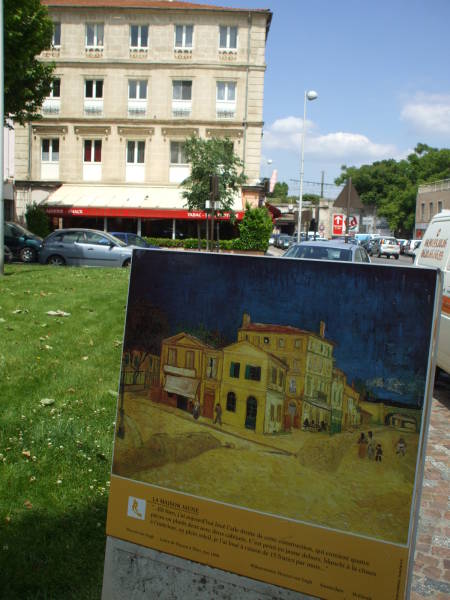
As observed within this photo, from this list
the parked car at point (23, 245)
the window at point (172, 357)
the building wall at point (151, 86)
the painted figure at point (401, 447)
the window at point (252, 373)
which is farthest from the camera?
the building wall at point (151, 86)

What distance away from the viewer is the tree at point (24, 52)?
1991cm

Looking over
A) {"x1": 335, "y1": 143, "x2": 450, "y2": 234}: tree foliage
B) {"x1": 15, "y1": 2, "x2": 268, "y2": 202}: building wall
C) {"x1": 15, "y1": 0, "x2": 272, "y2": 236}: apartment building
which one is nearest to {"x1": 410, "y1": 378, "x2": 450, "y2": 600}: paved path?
{"x1": 15, "y1": 0, "x2": 272, "y2": 236}: apartment building

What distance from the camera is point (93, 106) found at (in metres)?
39.0

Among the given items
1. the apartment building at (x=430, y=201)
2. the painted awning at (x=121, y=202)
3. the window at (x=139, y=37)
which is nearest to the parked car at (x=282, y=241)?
the apartment building at (x=430, y=201)

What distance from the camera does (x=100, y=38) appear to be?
38844mm

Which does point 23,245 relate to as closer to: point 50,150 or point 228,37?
point 50,150

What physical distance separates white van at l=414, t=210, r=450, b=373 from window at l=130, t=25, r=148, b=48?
112 ft

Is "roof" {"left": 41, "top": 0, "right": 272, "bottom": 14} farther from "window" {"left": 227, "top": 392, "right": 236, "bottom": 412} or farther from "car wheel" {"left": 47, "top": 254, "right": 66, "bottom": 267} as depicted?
"window" {"left": 227, "top": 392, "right": 236, "bottom": 412}

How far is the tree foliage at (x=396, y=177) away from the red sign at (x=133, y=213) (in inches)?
2505

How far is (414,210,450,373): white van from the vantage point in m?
7.64

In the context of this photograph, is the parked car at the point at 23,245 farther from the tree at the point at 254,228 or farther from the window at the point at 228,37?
the window at the point at 228,37

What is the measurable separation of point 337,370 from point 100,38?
4110 centimetres

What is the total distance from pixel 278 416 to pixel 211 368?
0.32m

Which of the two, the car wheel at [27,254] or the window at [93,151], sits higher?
the window at [93,151]
